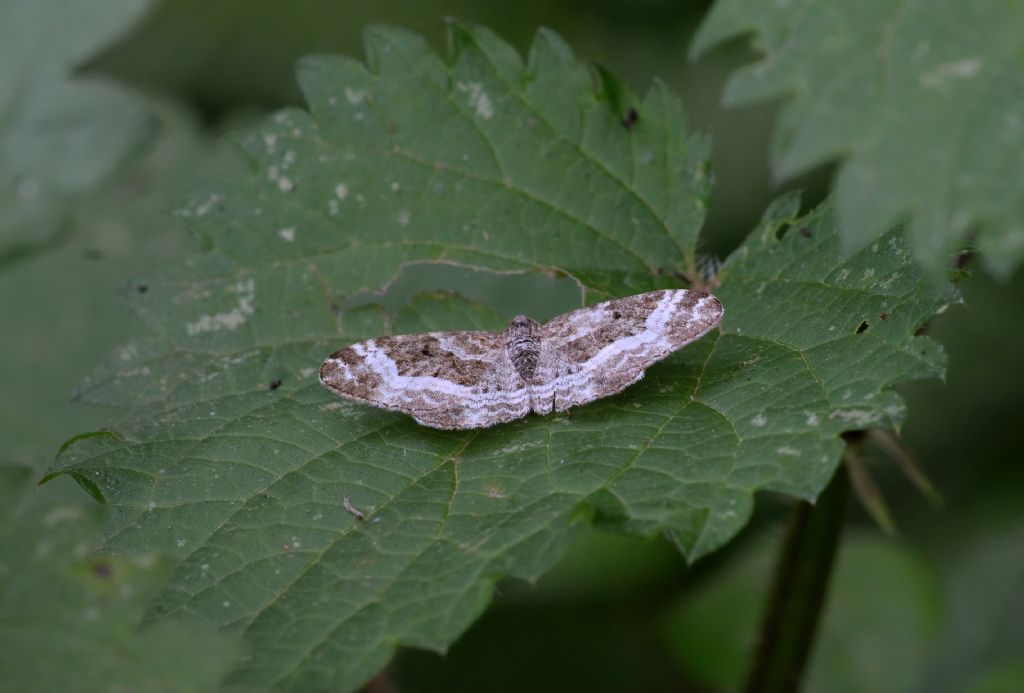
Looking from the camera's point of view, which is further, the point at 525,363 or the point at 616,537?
the point at 616,537

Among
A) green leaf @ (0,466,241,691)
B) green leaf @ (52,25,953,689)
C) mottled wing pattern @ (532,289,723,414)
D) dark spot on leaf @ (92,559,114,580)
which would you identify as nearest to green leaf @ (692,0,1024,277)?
green leaf @ (52,25,953,689)

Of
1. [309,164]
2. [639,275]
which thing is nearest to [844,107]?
[639,275]

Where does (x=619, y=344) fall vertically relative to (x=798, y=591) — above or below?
above

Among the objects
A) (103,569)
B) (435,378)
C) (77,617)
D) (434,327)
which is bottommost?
(77,617)

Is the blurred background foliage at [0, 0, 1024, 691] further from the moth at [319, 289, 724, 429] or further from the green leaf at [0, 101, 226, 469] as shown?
the moth at [319, 289, 724, 429]

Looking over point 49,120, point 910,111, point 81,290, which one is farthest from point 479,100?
point 81,290

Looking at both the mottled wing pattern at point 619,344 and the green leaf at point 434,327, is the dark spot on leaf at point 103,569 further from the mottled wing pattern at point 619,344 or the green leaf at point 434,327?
the mottled wing pattern at point 619,344

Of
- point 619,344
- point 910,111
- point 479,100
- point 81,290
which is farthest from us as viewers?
point 81,290

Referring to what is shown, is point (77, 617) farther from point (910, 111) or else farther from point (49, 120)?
point (910, 111)
